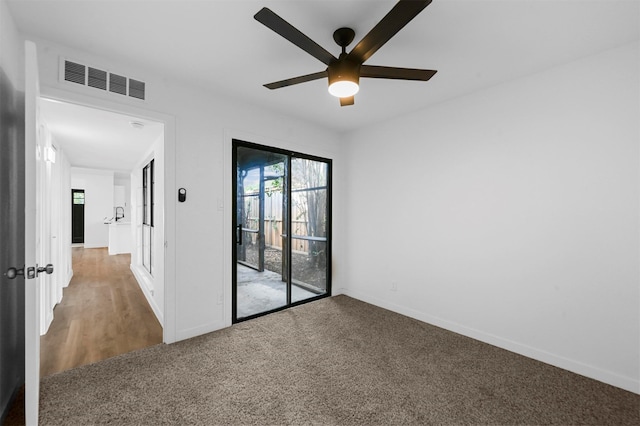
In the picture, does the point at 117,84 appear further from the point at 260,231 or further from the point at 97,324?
the point at 97,324

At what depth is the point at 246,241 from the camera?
378cm

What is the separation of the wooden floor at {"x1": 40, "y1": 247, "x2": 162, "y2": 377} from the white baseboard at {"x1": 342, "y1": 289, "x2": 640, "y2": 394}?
2.94 meters

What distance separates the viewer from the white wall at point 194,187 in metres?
2.71

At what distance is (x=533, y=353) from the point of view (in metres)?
2.56

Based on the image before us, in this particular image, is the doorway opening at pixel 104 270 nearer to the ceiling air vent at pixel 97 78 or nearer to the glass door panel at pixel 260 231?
the ceiling air vent at pixel 97 78

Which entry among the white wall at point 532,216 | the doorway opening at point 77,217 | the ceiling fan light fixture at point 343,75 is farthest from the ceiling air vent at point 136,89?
the doorway opening at point 77,217

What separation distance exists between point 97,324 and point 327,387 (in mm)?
2871

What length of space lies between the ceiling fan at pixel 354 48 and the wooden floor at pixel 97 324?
9.45 ft

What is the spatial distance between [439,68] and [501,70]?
0.57 meters

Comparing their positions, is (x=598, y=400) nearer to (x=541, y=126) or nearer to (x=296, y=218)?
(x=541, y=126)

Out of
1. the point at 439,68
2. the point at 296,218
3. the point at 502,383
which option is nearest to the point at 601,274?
the point at 502,383

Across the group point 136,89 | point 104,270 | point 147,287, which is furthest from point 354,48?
point 104,270

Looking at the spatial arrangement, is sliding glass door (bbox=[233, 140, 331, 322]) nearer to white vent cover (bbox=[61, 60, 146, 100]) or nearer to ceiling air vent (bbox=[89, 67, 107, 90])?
white vent cover (bbox=[61, 60, 146, 100])

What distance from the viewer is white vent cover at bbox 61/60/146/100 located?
2.25m
